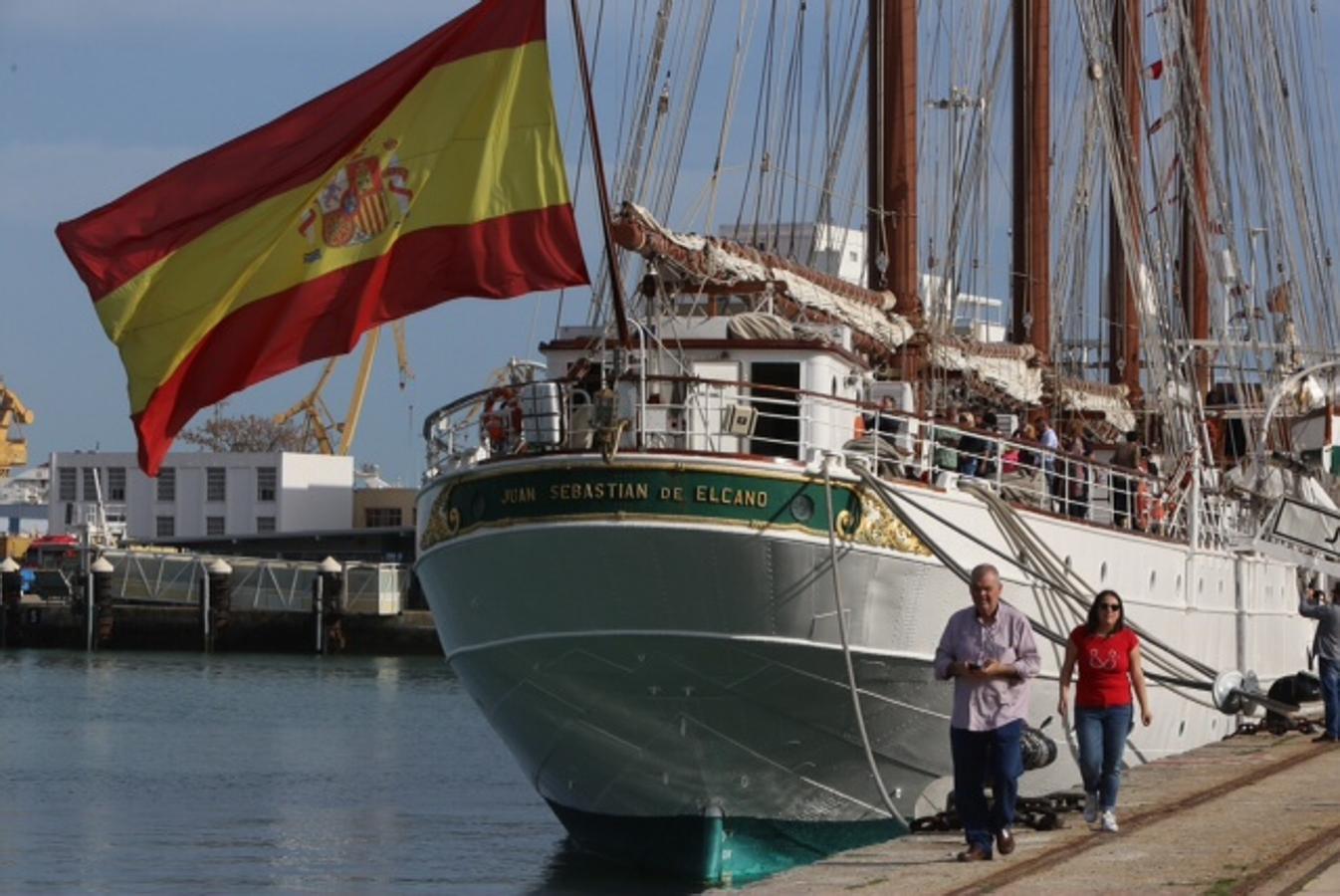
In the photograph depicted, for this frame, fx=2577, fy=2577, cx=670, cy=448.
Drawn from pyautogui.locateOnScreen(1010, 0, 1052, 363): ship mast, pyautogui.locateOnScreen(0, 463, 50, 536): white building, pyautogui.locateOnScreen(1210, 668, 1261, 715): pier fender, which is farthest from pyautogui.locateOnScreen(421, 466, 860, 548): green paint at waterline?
pyautogui.locateOnScreen(0, 463, 50, 536): white building

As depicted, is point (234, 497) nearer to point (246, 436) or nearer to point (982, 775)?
point (246, 436)

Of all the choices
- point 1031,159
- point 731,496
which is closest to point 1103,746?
point 731,496

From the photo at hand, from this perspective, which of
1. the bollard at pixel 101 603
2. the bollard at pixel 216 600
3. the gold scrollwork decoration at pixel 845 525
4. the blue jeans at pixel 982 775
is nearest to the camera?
the blue jeans at pixel 982 775

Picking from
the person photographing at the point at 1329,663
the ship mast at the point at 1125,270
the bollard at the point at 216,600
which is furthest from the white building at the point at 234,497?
the person photographing at the point at 1329,663

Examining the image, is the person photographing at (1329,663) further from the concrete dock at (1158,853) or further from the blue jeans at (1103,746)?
the blue jeans at (1103,746)

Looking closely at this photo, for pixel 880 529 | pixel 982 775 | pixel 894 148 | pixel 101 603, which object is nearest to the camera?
pixel 982 775

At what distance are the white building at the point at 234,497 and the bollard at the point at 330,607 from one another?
2831 centimetres

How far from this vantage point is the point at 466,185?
21422 millimetres

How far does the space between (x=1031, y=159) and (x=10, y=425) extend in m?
124

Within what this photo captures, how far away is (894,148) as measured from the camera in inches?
1497

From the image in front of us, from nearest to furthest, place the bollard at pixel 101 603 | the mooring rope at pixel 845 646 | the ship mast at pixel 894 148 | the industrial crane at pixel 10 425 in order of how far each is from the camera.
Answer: the mooring rope at pixel 845 646 < the ship mast at pixel 894 148 < the bollard at pixel 101 603 < the industrial crane at pixel 10 425

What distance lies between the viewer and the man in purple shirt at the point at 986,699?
55.9 ft

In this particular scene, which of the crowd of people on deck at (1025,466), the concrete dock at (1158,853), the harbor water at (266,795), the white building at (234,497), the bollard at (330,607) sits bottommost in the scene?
the harbor water at (266,795)

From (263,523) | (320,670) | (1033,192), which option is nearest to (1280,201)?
(1033,192)
